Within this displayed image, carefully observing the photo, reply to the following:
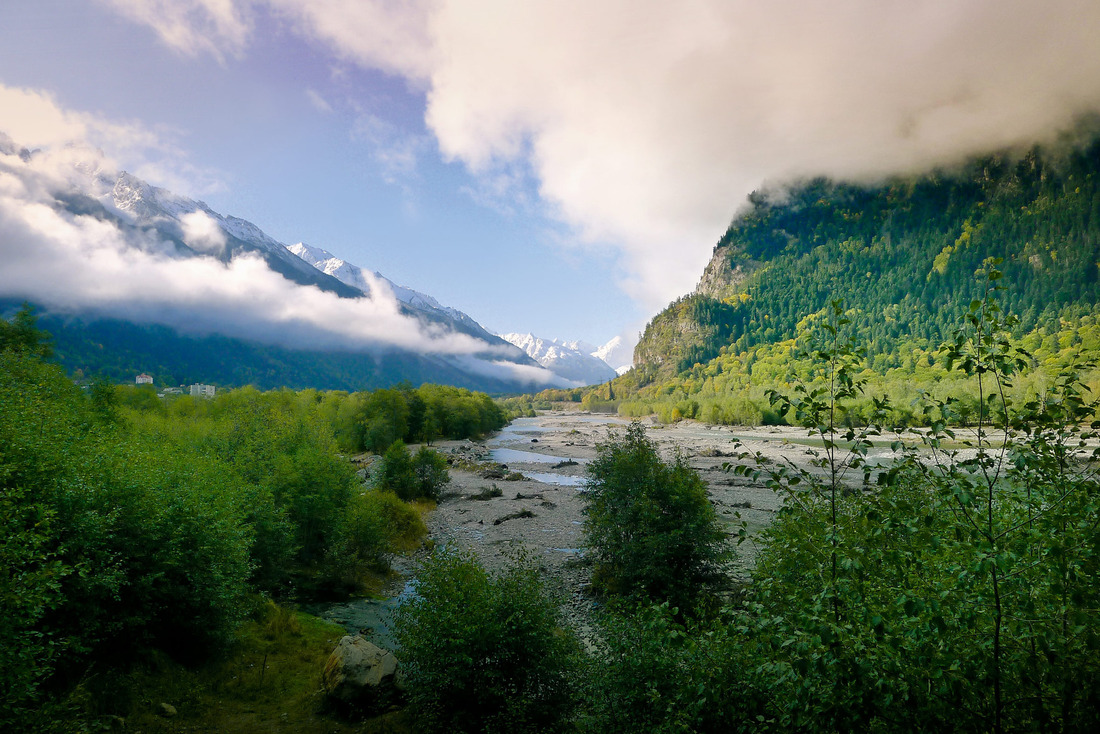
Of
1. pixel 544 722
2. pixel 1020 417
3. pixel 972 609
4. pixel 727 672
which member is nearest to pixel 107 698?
pixel 544 722

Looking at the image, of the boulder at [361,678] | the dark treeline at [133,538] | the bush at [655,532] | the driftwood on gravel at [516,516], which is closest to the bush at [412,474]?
the driftwood on gravel at [516,516]

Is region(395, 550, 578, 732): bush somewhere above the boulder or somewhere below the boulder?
above

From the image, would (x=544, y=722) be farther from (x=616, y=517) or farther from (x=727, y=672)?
(x=616, y=517)

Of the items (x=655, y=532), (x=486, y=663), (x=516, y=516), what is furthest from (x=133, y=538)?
(x=516, y=516)

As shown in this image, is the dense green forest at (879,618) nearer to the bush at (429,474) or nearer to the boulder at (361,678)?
the boulder at (361,678)

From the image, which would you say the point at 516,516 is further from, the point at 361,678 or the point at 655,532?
the point at 361,678

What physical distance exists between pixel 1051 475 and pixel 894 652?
248 centimetres

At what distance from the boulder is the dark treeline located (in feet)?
14.0

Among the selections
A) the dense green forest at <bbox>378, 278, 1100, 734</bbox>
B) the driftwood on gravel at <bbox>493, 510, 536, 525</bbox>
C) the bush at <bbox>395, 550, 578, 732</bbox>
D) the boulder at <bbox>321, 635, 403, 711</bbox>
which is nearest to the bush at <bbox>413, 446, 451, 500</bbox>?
the driftwood on gravel at <bbox>493, 510, 536, 525</bbox>

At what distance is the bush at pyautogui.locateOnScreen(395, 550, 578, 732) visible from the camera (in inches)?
443

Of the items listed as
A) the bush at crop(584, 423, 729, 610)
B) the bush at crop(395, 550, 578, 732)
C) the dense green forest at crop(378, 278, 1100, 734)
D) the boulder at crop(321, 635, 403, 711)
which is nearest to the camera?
the dense green forest at crop(378, 278, 1100, 734)

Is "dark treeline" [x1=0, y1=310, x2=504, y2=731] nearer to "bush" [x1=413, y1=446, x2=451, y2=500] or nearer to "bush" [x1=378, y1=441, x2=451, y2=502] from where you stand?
"bush" [x1=378, y1=441, x2=451, y2=502]

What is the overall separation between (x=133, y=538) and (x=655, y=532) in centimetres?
1724

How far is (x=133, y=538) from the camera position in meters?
13.6
